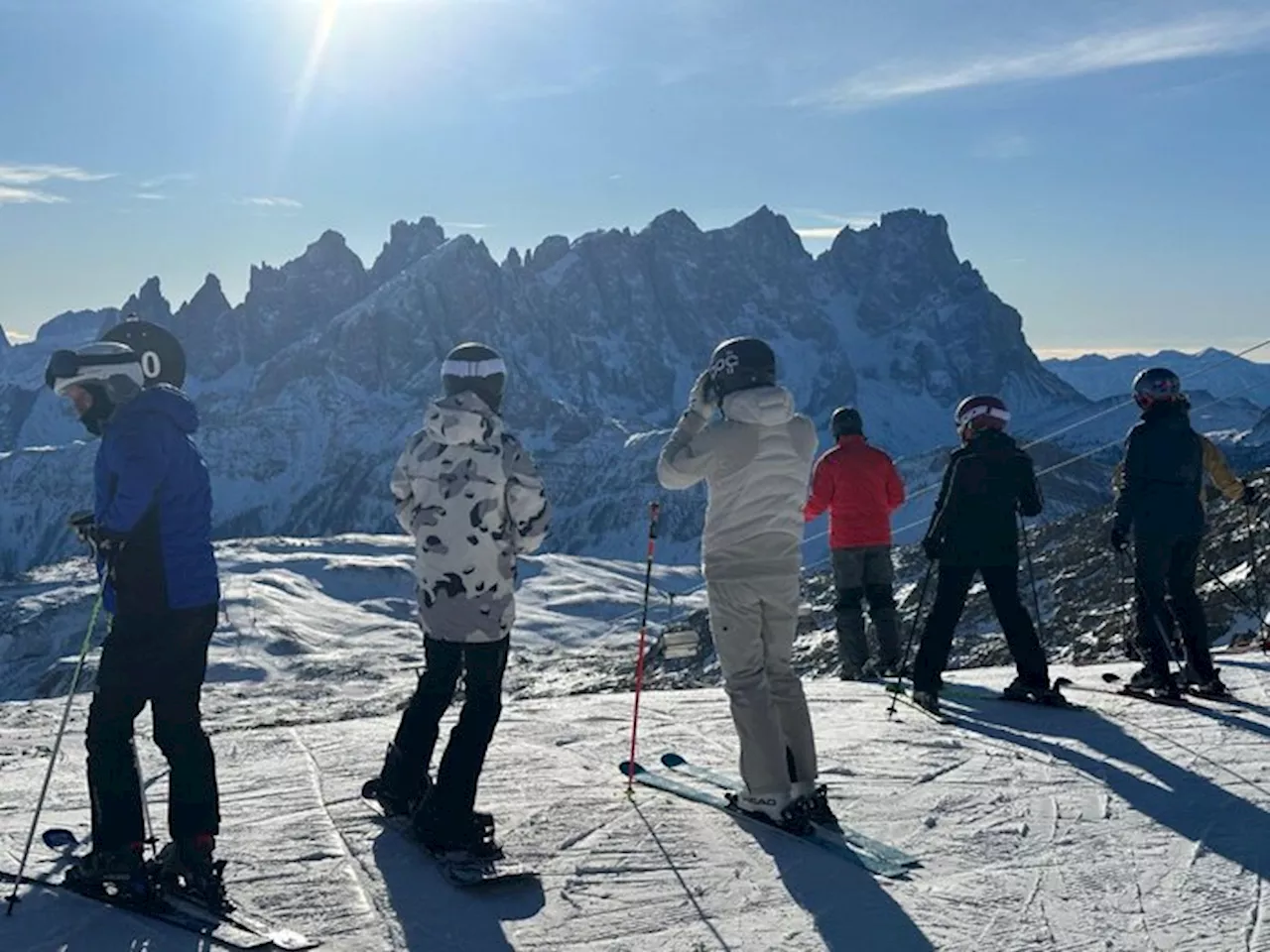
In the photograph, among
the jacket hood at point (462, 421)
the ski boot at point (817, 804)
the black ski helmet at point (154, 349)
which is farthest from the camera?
the ski boot at point (817, 804)

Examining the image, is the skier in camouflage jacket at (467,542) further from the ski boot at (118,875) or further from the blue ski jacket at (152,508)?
the ski boot at (118,875)

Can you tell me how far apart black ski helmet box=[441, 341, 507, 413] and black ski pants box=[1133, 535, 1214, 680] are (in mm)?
6200

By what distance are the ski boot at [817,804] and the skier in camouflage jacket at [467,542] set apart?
180 cm

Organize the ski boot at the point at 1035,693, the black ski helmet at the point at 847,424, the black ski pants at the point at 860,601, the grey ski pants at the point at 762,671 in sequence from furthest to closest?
1. the black ski pants at the point at 860,601
2. the black ski helmet at the point at 847,424
3. the ski boot at the point at 1035,693
4. the grey ski pants at the point at 762,671

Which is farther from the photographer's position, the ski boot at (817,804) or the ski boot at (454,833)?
the ski boot at (817,804)

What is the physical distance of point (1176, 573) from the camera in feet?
34.1

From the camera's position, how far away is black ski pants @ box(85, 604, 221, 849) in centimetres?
580

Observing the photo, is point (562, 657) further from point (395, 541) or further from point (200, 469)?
point (200, 469)

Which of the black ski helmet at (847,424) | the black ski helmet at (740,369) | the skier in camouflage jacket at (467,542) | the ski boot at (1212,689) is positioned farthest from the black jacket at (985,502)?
the skier in camouflage jacket at (467,542)

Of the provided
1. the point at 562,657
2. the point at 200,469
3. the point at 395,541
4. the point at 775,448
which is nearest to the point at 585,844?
the point at 775,448

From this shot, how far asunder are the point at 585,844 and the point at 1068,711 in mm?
5253

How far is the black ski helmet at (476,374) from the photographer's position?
6586 mm

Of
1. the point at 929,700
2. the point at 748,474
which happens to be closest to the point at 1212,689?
the point at 929,700

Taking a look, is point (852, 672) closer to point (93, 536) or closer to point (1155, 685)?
point (1155, 685)
